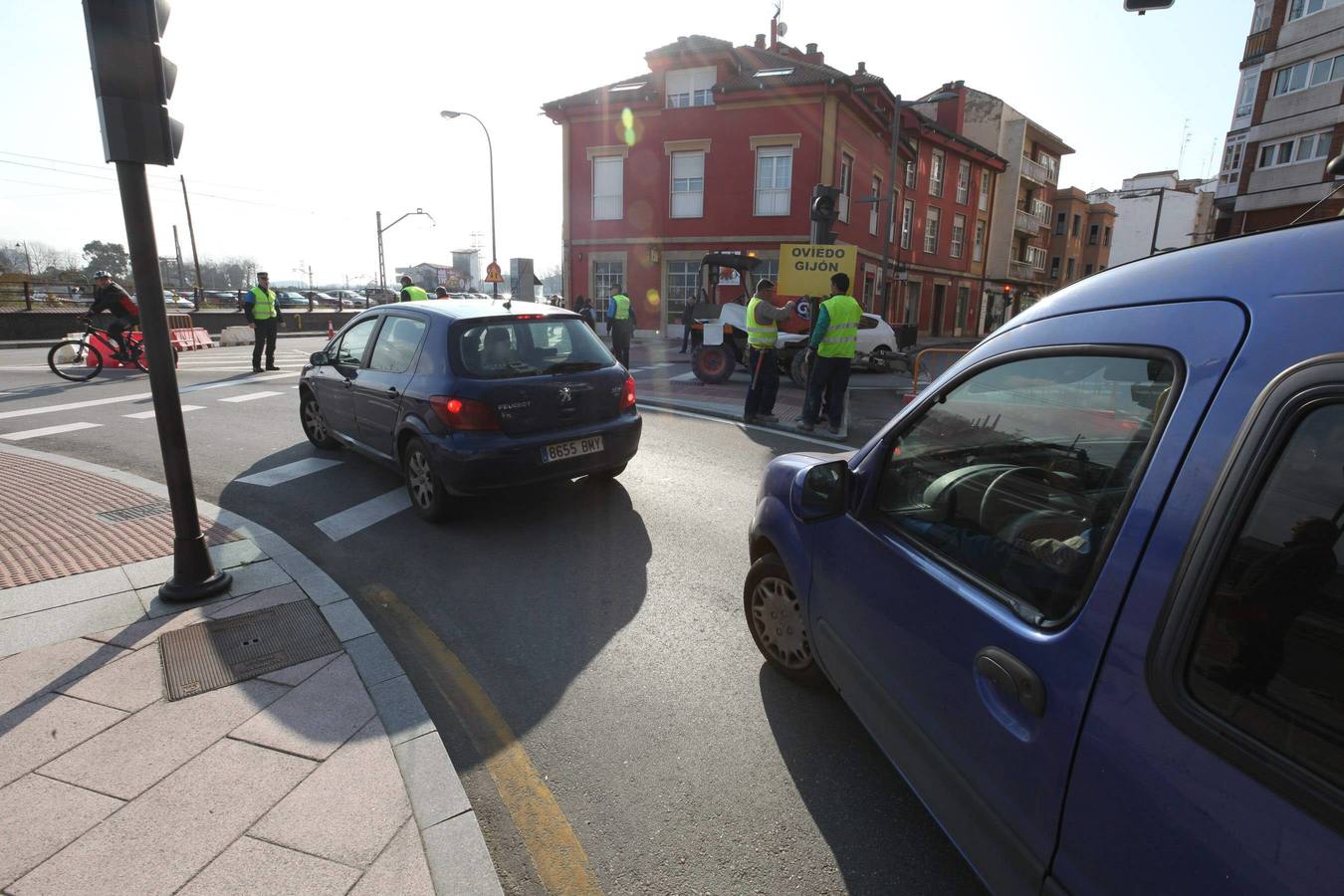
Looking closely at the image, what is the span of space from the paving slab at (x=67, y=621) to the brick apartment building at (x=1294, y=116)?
40.4 metres

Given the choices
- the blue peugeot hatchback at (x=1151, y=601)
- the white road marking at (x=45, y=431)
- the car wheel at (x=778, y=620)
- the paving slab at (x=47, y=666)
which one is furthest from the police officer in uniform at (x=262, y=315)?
the blue peugeot hatchback at (x=1151, y=601)

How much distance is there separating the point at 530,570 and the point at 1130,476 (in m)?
3.55

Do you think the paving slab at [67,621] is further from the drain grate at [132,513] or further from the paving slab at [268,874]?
the paving slab at [268,874]

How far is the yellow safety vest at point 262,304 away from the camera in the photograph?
1345cm

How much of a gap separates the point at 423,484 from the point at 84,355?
13.2 metres

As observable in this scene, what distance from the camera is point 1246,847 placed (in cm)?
105

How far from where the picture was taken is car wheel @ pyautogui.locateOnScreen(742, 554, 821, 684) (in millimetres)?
2961

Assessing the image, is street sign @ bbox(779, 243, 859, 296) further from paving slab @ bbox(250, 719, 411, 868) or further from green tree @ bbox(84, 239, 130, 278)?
green tree @ bbox(84, 239, 130, 278)

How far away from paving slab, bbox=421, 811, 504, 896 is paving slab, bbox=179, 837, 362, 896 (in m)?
0.14

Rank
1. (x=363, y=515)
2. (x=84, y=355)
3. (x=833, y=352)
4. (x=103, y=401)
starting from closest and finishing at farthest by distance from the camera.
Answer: (x=363, y=515)
(x=833, y=352)
(x=103, y=401)
(x=84, y=355)

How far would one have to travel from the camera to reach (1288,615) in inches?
45.4

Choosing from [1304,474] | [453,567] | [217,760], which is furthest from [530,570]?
[1304,474]

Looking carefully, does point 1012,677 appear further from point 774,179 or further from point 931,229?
point 931,229

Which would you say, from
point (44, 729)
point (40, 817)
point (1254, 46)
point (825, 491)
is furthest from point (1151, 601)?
point (1254, 46)
